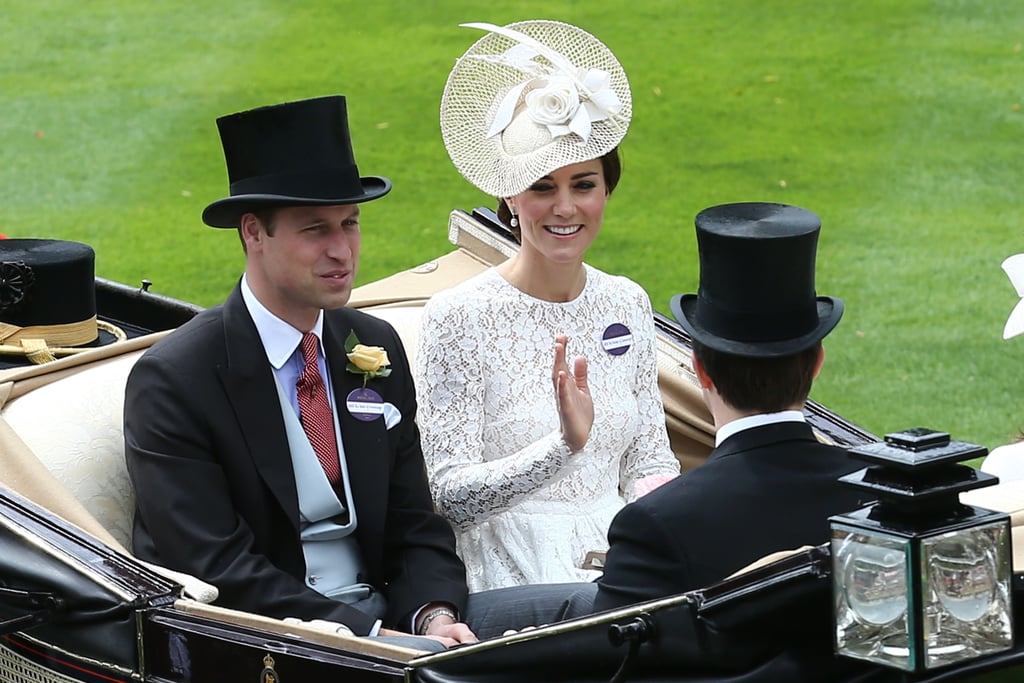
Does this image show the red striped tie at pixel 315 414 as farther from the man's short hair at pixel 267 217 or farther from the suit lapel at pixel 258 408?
the man's short hair at pixel 267 217

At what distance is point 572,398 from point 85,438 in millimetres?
972

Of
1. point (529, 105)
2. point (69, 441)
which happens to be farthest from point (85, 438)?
point (529, 105)

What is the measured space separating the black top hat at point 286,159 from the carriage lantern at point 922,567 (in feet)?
4.65

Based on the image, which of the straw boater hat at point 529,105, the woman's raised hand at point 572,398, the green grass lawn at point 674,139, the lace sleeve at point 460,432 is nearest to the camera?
the woman's raised hand at point 572,398

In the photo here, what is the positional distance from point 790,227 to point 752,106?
27.3 ft

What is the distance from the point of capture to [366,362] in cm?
315

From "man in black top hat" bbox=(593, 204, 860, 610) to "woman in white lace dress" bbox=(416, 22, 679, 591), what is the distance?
2.98 feet

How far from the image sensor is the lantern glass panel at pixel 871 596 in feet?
6.08

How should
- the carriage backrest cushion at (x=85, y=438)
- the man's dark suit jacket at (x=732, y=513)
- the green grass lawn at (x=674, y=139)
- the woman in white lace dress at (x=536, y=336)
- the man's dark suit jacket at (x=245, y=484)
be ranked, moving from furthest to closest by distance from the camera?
1. the green grass lawn at (x=674, y=139)
2. the woman in white lace dress at (x=536, y=336)
3. the carriage backrest cushion at (x=85, y=438)
4. the man's dark suit jacket at (x=245, y=484)
5. the man's dark suit jacket at (x=732, y=513)

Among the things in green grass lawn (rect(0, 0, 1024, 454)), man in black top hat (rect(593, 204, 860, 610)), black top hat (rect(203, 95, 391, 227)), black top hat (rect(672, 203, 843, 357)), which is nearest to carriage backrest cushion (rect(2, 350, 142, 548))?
black top hat (rect(203, 95, 391, 227))

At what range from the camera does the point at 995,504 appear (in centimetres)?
227

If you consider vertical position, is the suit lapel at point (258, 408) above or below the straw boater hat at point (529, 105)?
below

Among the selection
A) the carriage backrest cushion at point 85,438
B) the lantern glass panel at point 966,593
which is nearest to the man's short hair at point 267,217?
the carriage backrest cushion at point 85,438

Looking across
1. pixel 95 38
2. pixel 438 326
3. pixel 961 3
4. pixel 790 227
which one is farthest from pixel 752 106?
pixel 790 227
